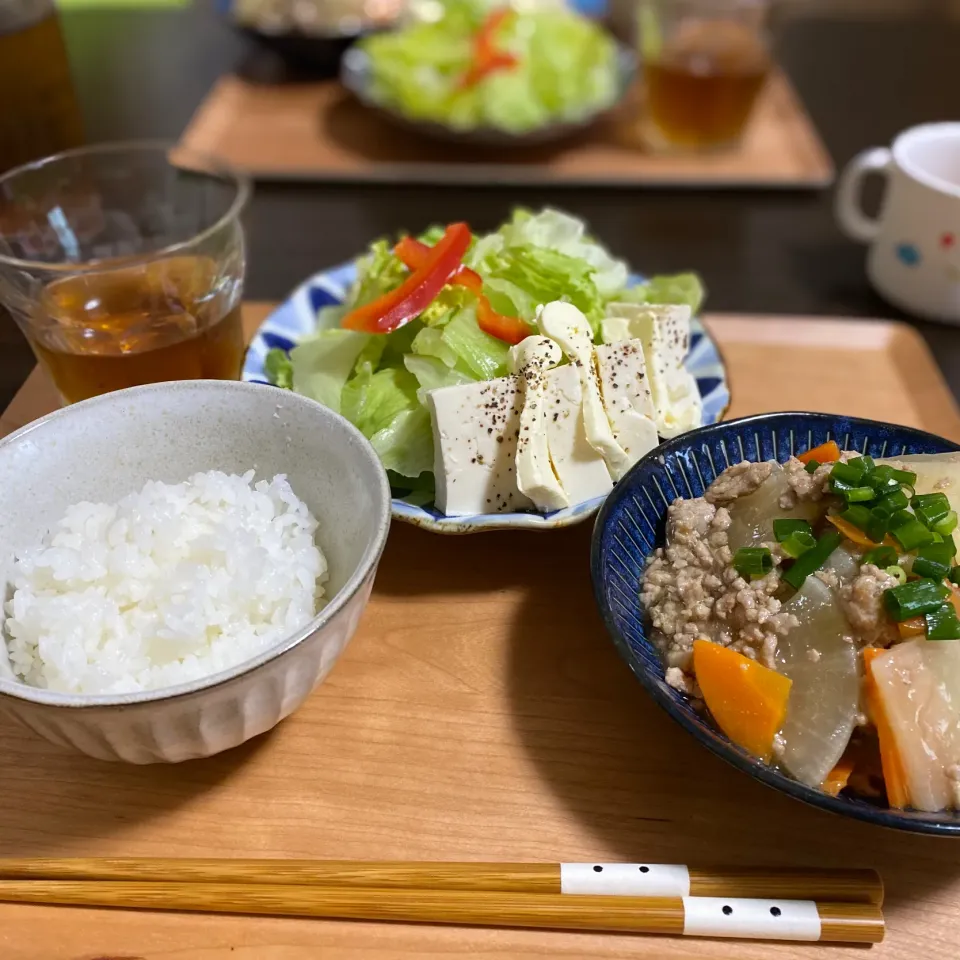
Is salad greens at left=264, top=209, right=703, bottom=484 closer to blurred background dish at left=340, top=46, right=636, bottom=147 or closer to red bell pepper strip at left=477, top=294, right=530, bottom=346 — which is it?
red bell pepper strip at left=477, top=294, right=530, bottom=346

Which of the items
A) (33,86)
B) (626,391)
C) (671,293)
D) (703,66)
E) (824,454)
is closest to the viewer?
(824,454)

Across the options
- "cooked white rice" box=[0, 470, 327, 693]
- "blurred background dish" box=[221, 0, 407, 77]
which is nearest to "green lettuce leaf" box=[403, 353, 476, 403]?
"cooked white rice" box=[0, 470, 327, 693]

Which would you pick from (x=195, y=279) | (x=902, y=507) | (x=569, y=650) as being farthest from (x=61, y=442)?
(x=902, y=507)


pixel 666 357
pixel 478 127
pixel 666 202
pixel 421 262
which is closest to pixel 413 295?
pixel 421 262

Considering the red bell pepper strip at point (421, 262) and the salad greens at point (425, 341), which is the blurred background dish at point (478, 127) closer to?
the salad greens at point (425, 341)

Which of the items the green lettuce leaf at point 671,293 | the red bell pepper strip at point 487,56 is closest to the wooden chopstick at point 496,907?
the green lettuce leaf at point 671,293

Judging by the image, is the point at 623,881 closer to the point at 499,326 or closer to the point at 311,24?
the point at 499,326

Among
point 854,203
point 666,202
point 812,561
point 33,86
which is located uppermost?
point 33,86
